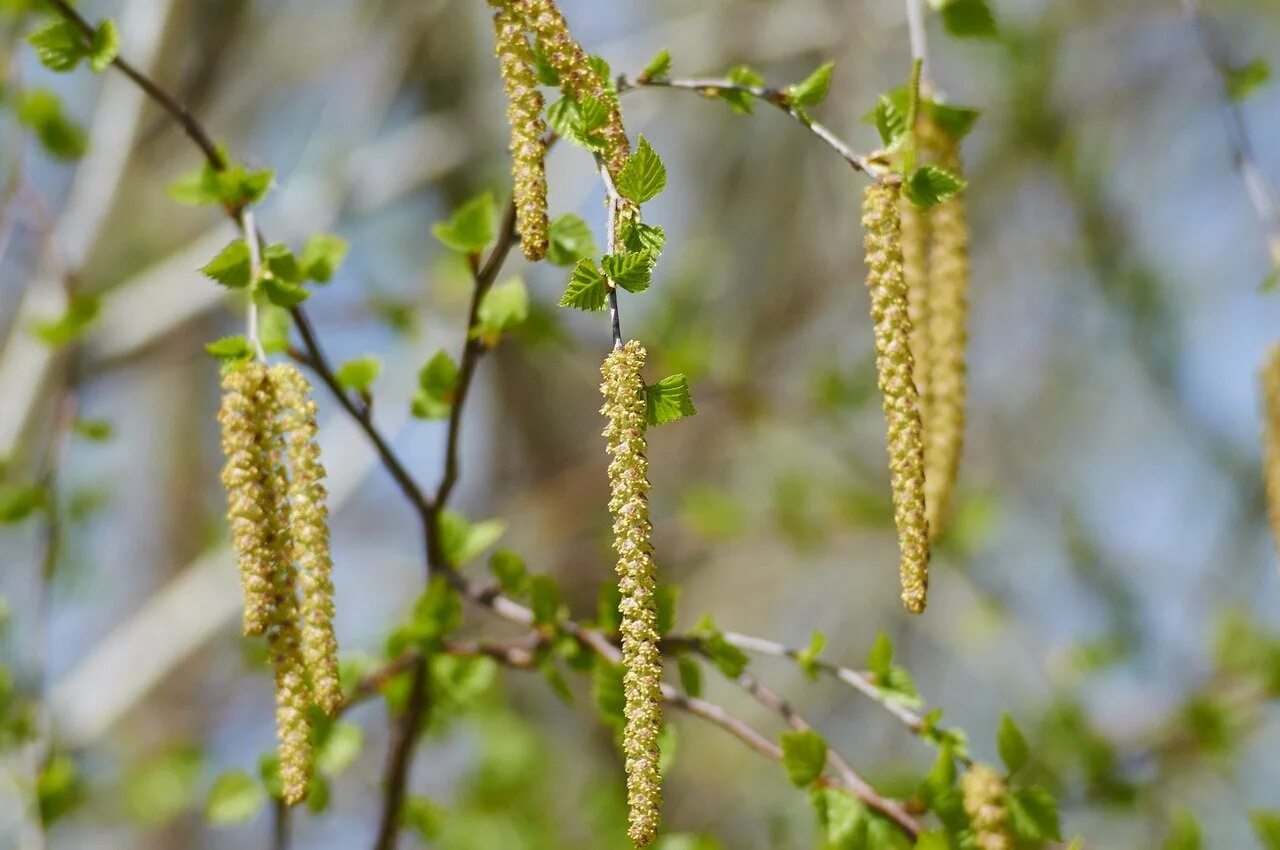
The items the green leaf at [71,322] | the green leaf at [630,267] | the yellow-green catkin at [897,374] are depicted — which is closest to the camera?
the green leaf at [630,267]

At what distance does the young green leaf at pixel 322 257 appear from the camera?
2.94ft

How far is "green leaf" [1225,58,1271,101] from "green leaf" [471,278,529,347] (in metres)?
0.63

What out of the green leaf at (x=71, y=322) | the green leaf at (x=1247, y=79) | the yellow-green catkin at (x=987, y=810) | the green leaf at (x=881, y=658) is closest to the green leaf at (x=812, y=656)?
the green leaf at (x=881, y=658)

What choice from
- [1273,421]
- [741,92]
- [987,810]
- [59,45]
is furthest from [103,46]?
[1273,421]

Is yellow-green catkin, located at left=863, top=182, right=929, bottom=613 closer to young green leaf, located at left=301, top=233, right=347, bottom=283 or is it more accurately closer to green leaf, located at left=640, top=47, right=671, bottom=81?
green leaf, located at left=640, top=47, right=671, bottom=81

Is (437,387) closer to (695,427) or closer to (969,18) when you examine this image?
(969,18)

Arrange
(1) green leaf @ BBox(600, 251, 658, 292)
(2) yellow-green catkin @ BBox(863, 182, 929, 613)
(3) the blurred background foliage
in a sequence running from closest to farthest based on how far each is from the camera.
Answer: (1) green leaf @ BBox(600, 251, 658, 292) < (2) yellow-green catkin @ BBox(863, 182, 929, 613) < (3) the blurred background foliage

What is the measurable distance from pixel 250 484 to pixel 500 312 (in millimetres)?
252

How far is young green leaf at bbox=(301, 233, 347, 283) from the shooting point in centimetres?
90

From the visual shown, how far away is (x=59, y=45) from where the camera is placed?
33.4 inches

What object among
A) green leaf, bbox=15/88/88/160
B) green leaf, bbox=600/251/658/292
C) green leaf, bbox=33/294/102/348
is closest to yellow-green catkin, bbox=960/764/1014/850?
green leaf, bbox=600/251/658/292

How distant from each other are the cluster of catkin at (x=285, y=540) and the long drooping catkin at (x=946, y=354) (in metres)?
0.43

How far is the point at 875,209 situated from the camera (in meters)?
0.70

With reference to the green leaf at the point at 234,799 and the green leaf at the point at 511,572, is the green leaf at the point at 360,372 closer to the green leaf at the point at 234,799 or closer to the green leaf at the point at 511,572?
the green leaf at the point at 511,572
